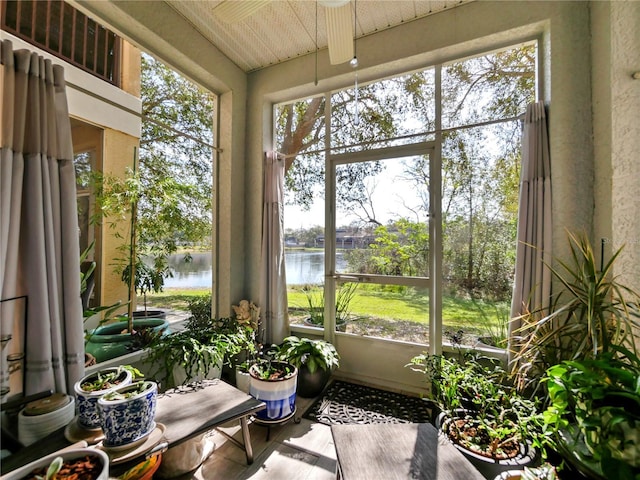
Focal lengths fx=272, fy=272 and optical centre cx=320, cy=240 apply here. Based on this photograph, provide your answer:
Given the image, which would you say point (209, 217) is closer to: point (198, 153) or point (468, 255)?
point (198, 153)

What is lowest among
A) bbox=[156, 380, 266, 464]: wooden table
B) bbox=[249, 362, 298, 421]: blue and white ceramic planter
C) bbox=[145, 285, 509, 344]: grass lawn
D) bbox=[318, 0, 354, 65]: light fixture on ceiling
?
bbox=[249, 362, 298, 421]: blue and white ceramic planter

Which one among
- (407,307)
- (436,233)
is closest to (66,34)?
(436,233)

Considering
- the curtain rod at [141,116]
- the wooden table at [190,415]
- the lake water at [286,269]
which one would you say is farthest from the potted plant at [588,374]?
the curtain rod at [141,116]

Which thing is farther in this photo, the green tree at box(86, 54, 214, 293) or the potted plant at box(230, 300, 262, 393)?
the potted plant at box(230, 300, 262, 393)

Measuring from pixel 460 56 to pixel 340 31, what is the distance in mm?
1467

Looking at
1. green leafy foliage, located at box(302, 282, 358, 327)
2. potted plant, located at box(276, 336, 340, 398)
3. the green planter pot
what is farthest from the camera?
green leafy foliage, located at box(302, 282, 358, 327)

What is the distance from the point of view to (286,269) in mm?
2984

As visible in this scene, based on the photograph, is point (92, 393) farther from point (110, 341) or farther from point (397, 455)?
point (397, 455)

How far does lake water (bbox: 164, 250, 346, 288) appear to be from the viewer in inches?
96.7

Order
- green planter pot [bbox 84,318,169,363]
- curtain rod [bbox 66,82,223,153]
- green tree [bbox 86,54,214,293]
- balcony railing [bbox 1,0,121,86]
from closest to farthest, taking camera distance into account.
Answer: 1. balcony railing [bbox 1,0,121,86]
2. curtain rod [bbox 66,82,223,153]
3. green planter pot [bbox 84,318,169,363]
4. green tree [bbox 86,54,214,293]

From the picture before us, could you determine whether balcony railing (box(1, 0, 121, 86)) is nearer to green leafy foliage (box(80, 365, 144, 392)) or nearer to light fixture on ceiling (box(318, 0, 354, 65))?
light fixture on ceiling (box(318, 0, 354, 65))

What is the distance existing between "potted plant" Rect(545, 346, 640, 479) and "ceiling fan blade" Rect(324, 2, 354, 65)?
192 cm

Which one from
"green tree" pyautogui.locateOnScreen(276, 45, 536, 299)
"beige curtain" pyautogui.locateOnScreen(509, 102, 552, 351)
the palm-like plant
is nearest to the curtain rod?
"green tree" pyautogui.locateOnScreen(276, 45, 536, 299)

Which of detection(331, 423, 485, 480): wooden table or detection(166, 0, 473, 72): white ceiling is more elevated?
detection(166, 0, 473, 72): white ceiling
